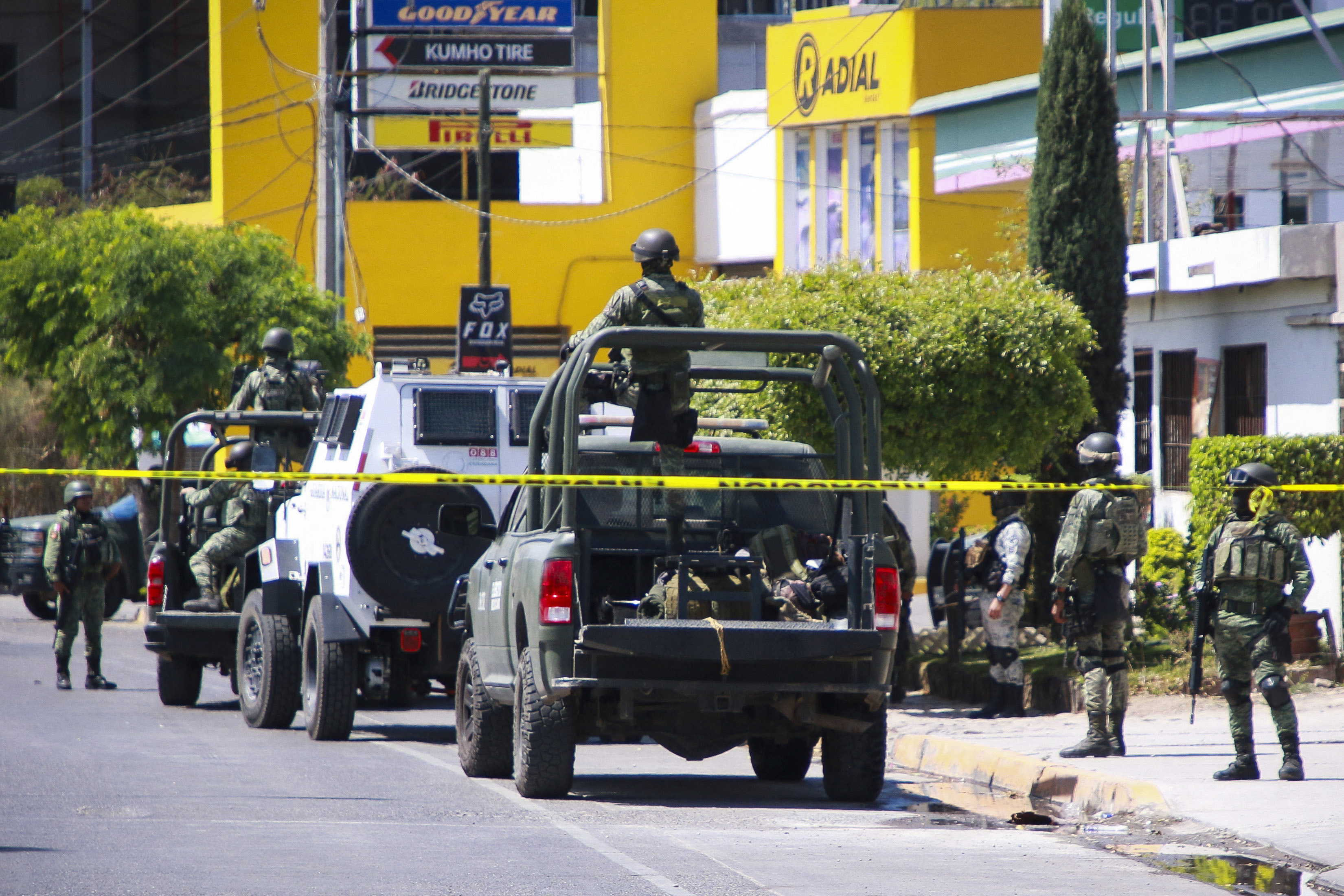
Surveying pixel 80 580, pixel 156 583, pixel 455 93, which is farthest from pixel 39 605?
pixel 156 583

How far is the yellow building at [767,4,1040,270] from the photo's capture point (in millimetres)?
28453

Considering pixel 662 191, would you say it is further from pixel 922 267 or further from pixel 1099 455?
pixel 1099 455

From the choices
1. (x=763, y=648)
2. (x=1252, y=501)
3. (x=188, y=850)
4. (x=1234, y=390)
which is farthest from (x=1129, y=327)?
(x=188, y=850)

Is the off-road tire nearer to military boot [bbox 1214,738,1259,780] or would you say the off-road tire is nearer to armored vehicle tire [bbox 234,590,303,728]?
armored vehicle tire [bbox 234,590,303,728]

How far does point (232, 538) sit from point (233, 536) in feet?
0.06

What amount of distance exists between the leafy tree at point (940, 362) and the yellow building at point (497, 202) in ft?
72.0

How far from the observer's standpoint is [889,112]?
2866cm

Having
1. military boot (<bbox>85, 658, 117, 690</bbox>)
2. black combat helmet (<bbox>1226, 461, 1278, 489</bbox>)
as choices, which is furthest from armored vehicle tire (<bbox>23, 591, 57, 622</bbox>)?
black combat helmet (<bbox>1226, 461, 1278, 489</bbox>)

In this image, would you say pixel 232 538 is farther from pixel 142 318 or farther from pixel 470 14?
pixel 470 14

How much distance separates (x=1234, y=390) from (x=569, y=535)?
1139cm

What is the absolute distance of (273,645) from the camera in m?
12.7

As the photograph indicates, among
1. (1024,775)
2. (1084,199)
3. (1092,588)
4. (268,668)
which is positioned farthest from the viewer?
(1084,199)

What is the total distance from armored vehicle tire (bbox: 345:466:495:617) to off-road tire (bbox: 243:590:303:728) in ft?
4.61

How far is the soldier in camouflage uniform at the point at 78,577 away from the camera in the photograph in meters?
16.7
